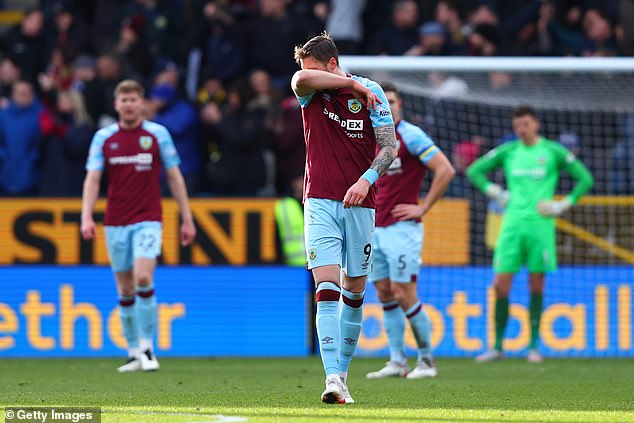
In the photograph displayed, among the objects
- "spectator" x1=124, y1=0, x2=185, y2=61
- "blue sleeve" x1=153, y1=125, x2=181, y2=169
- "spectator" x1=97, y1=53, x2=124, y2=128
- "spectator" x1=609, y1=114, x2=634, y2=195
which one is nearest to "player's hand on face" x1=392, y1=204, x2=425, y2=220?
"blue sleeve" x1=153, y1=125, x2=181, y2=169

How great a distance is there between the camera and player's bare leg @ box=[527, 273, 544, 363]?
13.4m

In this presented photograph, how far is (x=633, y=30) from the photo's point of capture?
15.8 metres

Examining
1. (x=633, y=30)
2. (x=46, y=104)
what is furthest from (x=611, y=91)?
(x=46, y=104)

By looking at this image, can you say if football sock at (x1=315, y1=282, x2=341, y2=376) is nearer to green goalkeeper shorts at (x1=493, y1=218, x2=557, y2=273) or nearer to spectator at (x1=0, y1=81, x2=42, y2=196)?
green goalkeeper shorts at (x1=493, y1=218, x2=557, y2=273)

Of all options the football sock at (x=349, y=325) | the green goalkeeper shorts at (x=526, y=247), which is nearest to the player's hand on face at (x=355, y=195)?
the football sock at (x=349, y=325)

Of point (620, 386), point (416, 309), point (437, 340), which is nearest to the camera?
point (620, 386)

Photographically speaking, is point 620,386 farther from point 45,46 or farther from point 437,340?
point 45,46

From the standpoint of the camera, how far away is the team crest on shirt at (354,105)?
8.11 m

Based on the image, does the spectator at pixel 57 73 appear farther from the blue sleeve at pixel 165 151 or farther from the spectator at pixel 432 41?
the blue sleeve at pixel 165 151

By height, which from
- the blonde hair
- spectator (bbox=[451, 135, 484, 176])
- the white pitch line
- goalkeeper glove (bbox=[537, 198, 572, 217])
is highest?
the blonde hair

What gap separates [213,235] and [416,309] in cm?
429

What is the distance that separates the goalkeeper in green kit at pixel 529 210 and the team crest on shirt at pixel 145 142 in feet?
12.4

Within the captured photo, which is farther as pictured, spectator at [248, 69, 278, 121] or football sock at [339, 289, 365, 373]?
spectator at [248, 69, 278, 121]

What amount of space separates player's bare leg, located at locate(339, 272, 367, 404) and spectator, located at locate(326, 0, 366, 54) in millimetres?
8890
